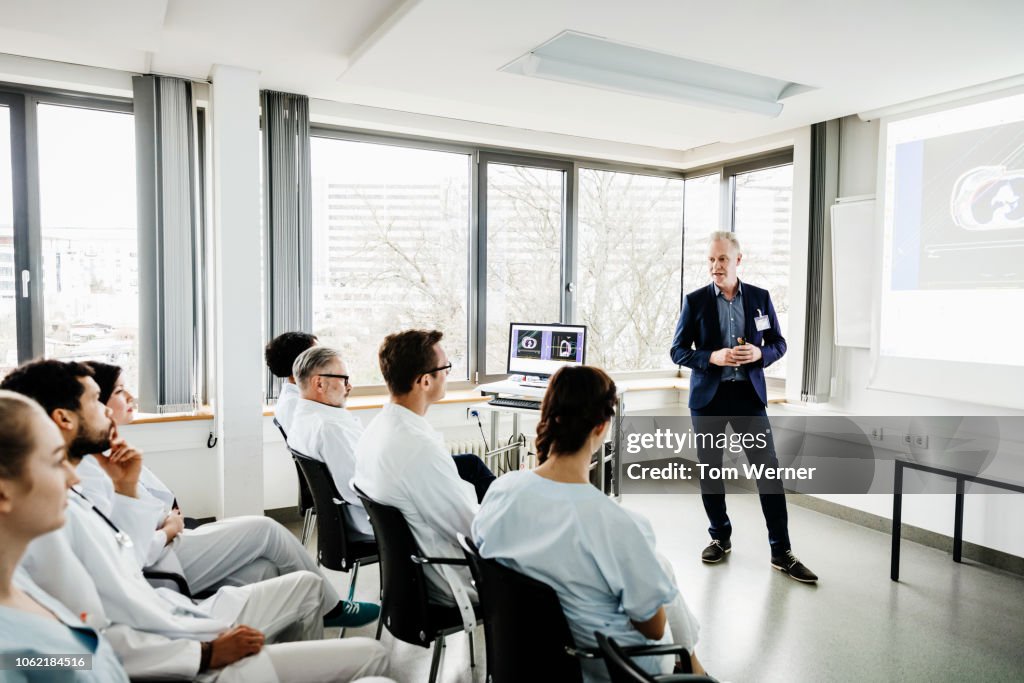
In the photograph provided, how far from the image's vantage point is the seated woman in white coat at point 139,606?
1.42 m

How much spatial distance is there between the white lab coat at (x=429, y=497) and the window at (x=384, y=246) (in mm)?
2597

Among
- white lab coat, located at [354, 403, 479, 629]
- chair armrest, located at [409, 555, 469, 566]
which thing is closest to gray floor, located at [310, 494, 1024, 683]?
white lab coat, located at [354, 403, 479, 629]

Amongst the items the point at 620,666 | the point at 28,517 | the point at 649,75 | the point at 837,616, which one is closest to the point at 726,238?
the point at 649,75

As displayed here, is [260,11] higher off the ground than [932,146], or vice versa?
[260,11]

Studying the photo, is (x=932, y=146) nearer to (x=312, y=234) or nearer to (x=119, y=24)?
(x=312, y=234)

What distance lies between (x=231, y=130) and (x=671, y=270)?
376 centimetres

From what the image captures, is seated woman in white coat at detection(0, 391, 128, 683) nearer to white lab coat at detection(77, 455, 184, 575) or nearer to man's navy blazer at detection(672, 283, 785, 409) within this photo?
white lab coat at detection(77, 455, 184, 575)

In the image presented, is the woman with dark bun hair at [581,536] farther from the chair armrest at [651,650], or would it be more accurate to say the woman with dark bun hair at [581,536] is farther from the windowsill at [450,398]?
the windowsill at [450,398]

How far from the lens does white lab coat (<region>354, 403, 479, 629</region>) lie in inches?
79.4

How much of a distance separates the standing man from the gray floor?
198 millimetres

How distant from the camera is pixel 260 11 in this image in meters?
2.83

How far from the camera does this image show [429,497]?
2.02 m

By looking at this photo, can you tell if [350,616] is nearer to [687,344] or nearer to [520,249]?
[687,344]

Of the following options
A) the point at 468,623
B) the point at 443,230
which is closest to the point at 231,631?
the point at 468,623
